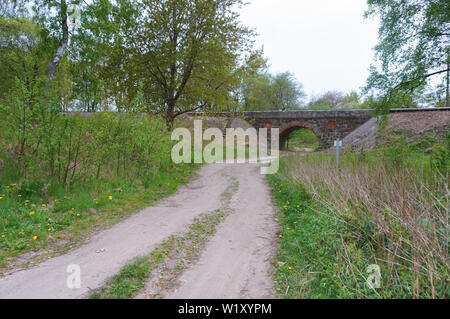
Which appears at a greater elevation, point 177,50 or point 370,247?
point 177,50

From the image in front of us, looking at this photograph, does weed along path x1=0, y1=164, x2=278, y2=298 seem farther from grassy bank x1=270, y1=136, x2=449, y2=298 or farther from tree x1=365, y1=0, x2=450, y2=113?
tree x1=365, y1=0, x2=450, y2=113

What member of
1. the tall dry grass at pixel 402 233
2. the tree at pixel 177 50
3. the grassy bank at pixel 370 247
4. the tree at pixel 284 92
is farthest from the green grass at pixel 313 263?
the tree at pixel 284 92

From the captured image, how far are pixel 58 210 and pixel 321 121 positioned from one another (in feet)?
75.5

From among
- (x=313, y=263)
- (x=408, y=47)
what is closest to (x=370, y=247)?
(x=313, y=263)

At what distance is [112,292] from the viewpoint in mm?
2801

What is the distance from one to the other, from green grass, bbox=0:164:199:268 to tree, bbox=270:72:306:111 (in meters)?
37.4

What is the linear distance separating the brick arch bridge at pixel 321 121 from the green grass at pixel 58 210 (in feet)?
53.8

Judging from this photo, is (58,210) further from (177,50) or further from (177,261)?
(177,50)

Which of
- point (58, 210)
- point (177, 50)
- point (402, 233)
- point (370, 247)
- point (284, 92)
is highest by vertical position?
Answer: point (284, 92)

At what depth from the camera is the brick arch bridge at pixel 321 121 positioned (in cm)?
2269

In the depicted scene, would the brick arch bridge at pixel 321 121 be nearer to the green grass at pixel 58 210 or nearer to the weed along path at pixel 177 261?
the green grass at pixel 58 210

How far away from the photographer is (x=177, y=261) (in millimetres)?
3652

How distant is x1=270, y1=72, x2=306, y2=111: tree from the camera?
41.6 meters
